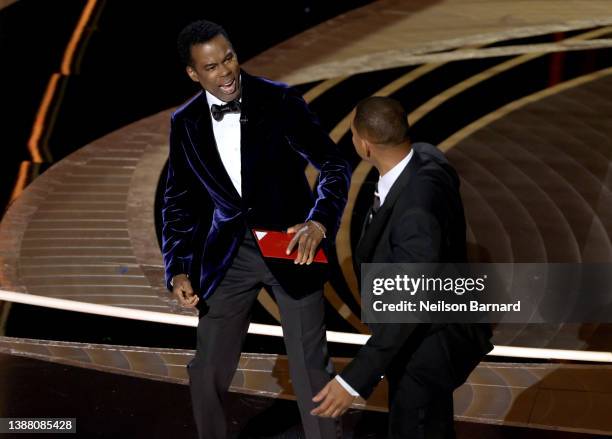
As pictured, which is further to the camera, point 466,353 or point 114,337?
point 114,337

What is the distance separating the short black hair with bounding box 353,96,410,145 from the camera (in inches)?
135

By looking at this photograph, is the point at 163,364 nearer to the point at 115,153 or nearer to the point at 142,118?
the point at 115,153

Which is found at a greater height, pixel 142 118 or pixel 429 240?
pixel 429 240

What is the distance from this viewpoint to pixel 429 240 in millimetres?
3336

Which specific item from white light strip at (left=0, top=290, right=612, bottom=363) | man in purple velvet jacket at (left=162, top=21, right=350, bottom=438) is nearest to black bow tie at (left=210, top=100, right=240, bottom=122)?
man in purple velvet jacket at (left=162, top=21, right=350, bottom=438)

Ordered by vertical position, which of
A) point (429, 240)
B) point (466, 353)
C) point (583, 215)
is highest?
point (429, 240)

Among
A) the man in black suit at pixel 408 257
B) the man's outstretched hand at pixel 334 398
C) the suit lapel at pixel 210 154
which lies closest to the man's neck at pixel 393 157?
the man in black suit at pixel 408 257

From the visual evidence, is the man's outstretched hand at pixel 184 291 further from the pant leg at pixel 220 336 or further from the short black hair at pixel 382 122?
the short black hair at pixel 382 122

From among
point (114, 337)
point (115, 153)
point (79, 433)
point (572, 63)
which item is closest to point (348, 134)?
point (115, 153)

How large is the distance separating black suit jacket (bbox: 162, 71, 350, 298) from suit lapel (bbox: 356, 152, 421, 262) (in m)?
0.48

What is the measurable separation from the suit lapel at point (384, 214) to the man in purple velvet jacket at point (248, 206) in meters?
0.47

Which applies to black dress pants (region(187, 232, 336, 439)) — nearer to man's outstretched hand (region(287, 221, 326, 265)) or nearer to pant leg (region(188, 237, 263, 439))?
pant leg (region(188, 237, 263, 439))

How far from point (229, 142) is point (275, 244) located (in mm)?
420

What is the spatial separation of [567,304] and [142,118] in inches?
158
